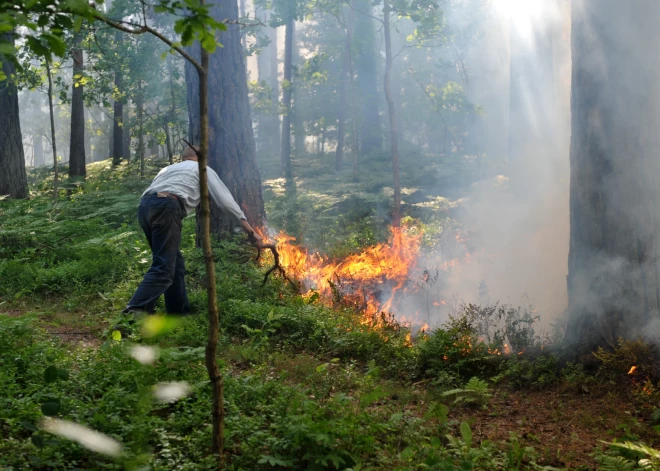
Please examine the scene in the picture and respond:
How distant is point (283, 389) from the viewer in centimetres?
417

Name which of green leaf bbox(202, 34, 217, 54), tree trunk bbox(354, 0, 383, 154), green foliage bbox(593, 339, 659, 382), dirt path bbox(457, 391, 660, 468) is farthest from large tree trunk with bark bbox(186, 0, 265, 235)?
tree trunk bbox(354, 0, 383, 154)

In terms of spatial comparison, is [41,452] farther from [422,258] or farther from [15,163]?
[15,163]

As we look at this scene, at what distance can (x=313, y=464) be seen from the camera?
10.7 ft

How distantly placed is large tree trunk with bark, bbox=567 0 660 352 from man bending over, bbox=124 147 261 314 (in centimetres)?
352

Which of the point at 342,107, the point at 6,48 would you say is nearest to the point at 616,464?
Result: the point at 6,48

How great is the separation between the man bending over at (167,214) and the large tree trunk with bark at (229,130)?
2.77 m

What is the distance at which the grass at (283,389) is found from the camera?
336cm

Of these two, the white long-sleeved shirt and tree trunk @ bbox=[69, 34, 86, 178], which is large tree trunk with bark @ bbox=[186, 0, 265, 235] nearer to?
the white long-sleeved shirt

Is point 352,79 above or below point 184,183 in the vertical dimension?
above

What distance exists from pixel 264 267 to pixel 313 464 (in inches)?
203

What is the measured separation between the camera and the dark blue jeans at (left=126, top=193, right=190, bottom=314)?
5.80 m

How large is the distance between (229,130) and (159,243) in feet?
12.2

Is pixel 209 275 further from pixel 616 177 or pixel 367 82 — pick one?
pixel 367 82

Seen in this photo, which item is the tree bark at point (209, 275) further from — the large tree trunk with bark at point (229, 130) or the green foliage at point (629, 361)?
the large tree trunk with bark at point (229, 130)
